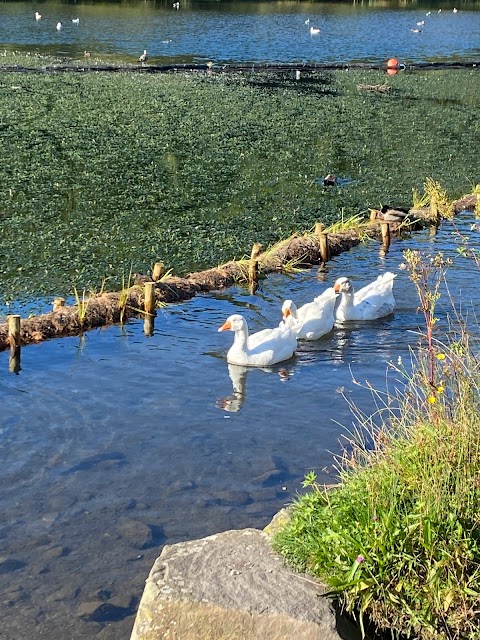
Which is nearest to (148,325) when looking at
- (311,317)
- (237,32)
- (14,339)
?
(14,339)

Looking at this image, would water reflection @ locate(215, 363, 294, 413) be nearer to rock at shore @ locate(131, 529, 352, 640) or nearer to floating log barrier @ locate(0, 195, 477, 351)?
floating log barrier @ locate(0, 195, 477, 351)

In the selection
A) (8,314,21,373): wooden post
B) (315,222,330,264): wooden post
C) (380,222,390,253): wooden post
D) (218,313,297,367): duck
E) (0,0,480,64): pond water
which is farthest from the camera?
(0,0,480,64): pond water

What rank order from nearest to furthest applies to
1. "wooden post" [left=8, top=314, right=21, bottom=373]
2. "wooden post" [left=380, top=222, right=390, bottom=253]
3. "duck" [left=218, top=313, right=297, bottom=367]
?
"wooden post" [left=8, top=314, right=21, bottom=373]
"duck" [left=218, top=313, right=297, bottom=367]
"wooden post" [left=380, top=222, right=390, bottom=253]

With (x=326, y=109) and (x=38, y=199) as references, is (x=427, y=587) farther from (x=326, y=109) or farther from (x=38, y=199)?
(x=326, y=109)

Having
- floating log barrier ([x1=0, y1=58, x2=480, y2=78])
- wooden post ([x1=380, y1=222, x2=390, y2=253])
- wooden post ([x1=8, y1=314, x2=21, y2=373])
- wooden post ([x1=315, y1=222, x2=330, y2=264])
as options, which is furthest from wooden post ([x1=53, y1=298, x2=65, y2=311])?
floating log barrier ([x1=0, y1=58, x2=480, y2=78])

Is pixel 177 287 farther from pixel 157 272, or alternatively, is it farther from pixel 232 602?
pixel 232 602

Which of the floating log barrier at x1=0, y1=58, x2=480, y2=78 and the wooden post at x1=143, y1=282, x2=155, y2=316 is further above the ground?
the floating log barrier at x1=0, y1=58, x2=480, y2=78

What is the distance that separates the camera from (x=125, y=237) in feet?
63.3

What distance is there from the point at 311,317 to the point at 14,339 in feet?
15.0

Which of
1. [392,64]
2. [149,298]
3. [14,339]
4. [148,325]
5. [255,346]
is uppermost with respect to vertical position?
[392,64]

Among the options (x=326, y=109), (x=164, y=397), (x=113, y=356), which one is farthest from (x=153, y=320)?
(x=326, y=109)

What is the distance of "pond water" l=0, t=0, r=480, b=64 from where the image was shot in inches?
2045

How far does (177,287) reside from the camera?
16.2m

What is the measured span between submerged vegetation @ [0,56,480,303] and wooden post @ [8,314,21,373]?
241 cm
